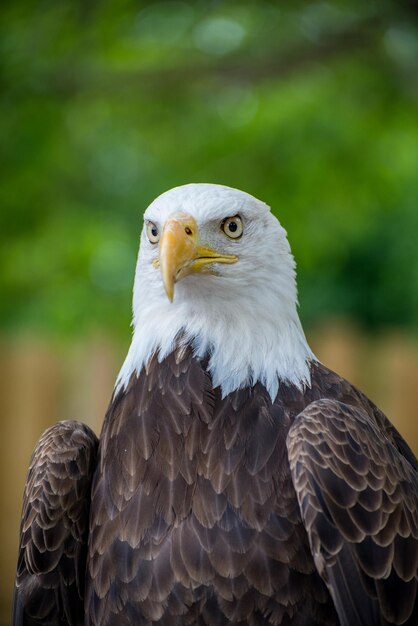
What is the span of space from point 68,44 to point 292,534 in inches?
165

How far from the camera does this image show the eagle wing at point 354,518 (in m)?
3.01

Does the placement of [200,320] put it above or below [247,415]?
above

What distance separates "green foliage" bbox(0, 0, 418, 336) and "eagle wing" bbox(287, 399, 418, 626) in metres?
3.54

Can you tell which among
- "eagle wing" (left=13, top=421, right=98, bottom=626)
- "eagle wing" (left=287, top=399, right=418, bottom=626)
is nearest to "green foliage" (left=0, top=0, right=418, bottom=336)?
"eagle wing" (left=13, top=421, right=98, bottom=626)

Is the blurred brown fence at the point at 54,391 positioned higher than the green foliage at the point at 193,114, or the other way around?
the green foliage at the point at 193,114

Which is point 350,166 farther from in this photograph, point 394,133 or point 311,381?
point 311,381

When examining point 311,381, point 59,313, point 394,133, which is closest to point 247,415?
point 311,381

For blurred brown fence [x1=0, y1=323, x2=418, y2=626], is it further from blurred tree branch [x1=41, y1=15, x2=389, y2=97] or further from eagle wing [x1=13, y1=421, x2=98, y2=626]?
eagle wing [x1=13, y1=421, x2=98, y2=626]

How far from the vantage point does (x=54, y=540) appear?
11.0 ft

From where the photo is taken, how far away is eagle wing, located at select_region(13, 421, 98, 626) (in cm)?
337

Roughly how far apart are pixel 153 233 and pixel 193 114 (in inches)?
152

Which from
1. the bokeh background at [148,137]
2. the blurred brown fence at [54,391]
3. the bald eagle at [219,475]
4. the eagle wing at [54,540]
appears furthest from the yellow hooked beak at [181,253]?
the blurred brown fence at [54,391]

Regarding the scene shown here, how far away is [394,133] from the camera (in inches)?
276

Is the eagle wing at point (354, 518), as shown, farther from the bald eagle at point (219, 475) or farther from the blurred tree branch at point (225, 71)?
the blurred tree branch at point (225, 71)
